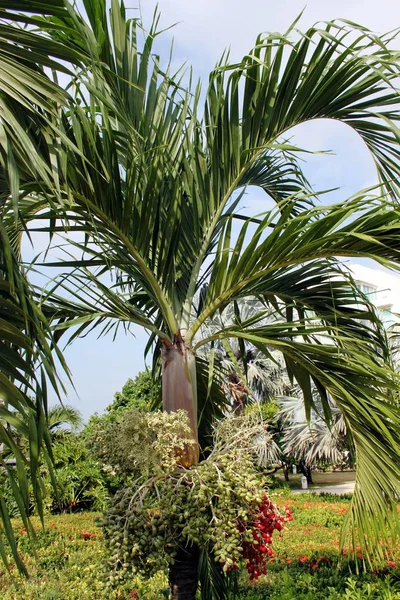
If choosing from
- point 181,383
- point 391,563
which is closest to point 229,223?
point 181,383

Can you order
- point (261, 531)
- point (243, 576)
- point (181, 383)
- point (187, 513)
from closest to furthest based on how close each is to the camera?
point (187, 513) < point (261, 531) < point (181, 383) < point (243, 576)

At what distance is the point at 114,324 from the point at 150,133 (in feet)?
4.17

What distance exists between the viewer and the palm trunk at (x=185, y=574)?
3359mm

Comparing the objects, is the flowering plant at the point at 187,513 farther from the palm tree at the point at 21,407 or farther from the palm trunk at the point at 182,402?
the palm tree at the point at 21,407

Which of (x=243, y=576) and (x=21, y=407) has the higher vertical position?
(x=21, y=407)

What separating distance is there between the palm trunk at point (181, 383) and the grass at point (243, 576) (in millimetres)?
691

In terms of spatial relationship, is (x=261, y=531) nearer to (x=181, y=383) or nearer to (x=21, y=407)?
(x=181, y=383)

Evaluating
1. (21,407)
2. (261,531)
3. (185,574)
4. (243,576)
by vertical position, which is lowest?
(243,576)

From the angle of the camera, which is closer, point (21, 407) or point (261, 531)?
point (21, 407)

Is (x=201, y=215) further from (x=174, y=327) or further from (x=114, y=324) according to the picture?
(x=114, y=324)

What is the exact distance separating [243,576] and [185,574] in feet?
8.97

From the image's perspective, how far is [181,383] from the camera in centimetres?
336

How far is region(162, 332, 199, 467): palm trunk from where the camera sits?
3297 millimetres

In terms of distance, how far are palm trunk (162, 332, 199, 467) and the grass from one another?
0.69m
